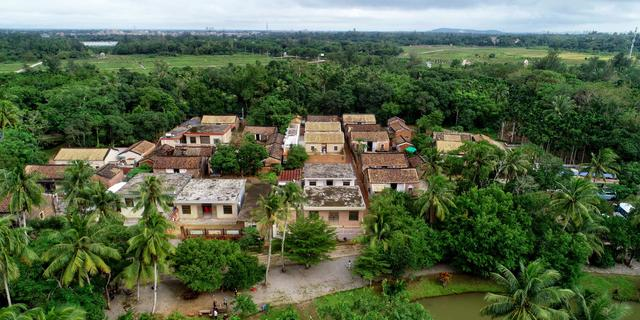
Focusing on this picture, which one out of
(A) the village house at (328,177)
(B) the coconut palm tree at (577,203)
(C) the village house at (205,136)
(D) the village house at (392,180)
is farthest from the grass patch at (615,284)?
(C) the village house at (205,136)

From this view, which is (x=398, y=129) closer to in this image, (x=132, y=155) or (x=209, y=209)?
(x=209, y=209)

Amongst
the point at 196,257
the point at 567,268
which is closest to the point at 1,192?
the point at 196,257

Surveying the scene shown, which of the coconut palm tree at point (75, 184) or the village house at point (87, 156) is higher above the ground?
the coconut palm tree at point (75, 184)

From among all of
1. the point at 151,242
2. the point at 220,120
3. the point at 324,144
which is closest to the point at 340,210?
the point at 151,242

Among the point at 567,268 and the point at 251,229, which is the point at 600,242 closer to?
the point at 567,268

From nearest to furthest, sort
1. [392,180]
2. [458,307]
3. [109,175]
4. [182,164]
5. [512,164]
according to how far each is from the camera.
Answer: [458,307] < [512,164] < [392,180] < [109,175] < [182,164]

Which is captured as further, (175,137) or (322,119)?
(322,119)

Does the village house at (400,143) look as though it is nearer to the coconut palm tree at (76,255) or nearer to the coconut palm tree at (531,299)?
the coconut palm tree at (531,299)
